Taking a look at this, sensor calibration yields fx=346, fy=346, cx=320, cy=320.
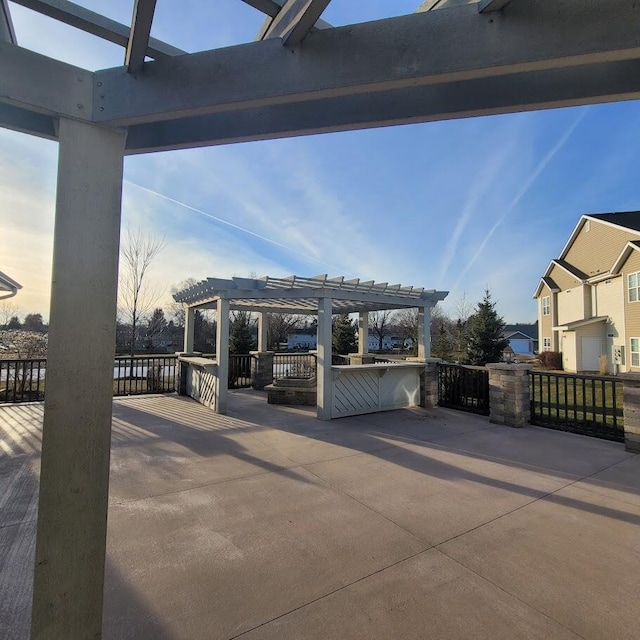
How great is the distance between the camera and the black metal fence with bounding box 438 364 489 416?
719cm

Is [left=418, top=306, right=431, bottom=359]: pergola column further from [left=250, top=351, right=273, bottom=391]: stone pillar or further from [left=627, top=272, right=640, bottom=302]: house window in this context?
[left=627, top=272, right=640, bottom=302]: house window

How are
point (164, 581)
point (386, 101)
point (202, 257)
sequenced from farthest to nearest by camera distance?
1. point (202, 257)
2. point (164, 581)
3. point (386, 101)

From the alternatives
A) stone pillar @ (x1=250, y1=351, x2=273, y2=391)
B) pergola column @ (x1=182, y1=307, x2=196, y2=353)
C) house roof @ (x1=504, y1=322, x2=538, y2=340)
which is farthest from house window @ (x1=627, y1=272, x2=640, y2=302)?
house roof @ (x1=504, y1=322, x2=538, y2=340)

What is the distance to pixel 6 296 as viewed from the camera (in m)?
7.73

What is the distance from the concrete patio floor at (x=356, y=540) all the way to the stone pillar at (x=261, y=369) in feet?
17.2

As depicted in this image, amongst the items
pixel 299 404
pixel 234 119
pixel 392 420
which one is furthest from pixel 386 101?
pixel 299 404

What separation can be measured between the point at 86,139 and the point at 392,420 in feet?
20.8

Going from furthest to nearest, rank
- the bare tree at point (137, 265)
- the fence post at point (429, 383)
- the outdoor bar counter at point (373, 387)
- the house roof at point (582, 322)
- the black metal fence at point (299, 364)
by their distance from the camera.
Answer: the house roof at point (582, 322), the black metal fence at point (299, 364), the bare tree at point (137, 265), the fence post at point (429, 383), the outdoor bar counter at point (373, 387)

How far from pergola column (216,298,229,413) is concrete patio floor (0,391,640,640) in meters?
2.02

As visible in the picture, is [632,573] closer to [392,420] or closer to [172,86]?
[172,86]

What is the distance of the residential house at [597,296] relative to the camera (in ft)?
50.1

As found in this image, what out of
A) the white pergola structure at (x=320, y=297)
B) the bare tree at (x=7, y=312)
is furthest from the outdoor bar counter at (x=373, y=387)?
the bare tree at (x=7, y=312)

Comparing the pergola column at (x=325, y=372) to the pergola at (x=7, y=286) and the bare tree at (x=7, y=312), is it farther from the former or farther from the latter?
the bare tree at (x=7, y=312)

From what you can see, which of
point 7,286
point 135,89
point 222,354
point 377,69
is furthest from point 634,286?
point 7,286
